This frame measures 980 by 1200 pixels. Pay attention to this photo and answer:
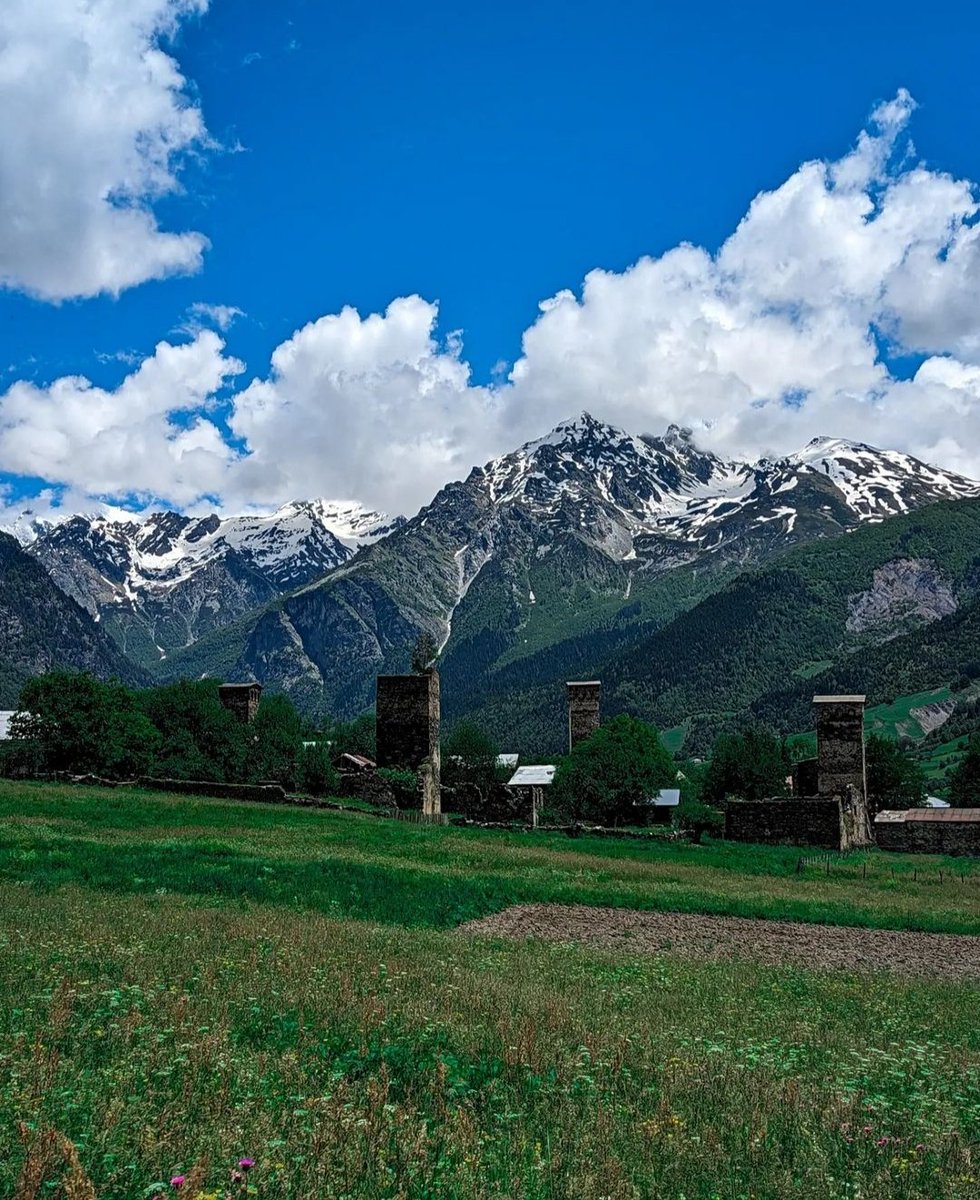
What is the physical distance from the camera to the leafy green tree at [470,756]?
75.5 metres

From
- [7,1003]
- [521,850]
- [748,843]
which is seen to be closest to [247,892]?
[7,1003]

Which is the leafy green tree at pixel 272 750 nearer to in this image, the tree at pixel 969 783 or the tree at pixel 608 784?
the tree at pixel 608 784

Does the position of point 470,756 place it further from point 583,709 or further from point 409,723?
point 409,723

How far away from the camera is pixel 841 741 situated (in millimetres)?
52000

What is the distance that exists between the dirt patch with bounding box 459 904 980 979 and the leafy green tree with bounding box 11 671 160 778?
34.6 meters

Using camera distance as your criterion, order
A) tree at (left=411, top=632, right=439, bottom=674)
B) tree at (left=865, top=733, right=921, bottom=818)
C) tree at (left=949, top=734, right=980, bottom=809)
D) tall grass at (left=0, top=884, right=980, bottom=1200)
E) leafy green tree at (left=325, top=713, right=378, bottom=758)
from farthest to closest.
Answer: tree at (left=949, top=734, right=980, bottom=809)
leafy green tree at (left=325, top=713, right=378, bottom=758)
tree at (left=865, top=733, right=921, bottom=818)
tree at (left=411, top=632, right=439, bottom=674)
tall grass at (left=0, top=884, right=980, bottom=1200)

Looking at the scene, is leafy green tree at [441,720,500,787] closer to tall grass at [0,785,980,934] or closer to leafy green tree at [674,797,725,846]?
leafy green tree at [674,797,725,846]

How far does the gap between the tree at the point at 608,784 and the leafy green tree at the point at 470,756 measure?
622 inches

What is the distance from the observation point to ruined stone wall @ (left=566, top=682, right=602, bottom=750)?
69.4 metres

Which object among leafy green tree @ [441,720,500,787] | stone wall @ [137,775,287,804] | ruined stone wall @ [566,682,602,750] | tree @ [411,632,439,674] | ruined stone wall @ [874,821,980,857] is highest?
tree @ [411,632,439,674]

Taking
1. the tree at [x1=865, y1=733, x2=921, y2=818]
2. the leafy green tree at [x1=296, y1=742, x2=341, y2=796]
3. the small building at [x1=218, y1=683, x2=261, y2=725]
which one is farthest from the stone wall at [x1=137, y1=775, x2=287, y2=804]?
the tree at [x1=865, y1=733, x2=921, y2=818]

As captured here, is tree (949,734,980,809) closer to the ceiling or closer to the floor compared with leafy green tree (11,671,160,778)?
closer to the floor

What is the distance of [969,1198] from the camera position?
6.53m

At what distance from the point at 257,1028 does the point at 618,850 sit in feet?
106
